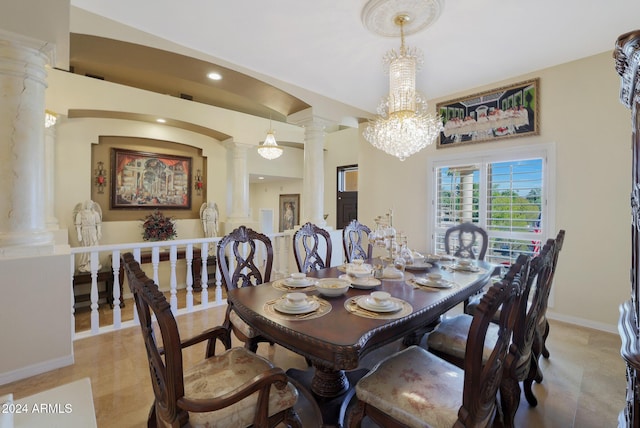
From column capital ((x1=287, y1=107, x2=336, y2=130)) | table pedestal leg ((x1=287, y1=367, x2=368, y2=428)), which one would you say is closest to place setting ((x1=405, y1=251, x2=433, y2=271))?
table pedestal leg ((x1=287, y1=367, x2=368, y2=428))

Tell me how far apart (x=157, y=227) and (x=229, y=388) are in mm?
4774

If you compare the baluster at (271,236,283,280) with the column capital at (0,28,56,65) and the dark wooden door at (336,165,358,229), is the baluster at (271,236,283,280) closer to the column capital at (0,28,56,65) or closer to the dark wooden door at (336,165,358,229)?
the column capital at (0,28,56,65)

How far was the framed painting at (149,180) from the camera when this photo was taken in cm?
510

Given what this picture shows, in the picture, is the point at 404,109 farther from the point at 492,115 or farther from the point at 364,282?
the point at 492,115

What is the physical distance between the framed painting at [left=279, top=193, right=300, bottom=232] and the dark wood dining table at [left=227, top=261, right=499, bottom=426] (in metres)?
6.25

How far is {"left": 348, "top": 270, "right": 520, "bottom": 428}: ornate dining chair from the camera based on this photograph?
3.44ft

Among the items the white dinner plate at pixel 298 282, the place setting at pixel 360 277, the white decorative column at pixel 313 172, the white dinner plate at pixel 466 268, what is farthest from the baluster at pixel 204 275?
the white dinner plate at pixel 466 268

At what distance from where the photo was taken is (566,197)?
320 centimetres

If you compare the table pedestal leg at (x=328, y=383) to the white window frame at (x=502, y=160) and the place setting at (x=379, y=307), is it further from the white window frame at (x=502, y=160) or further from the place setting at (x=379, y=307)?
the white window frame at (x=502, y=160)

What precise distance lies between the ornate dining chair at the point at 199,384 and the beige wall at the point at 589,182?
345cm

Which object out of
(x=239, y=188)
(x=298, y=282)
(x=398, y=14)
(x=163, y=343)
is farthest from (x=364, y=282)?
(x=239, y=188)

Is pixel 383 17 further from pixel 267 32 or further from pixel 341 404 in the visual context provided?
pixel 341 404

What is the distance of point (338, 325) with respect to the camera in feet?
4.43

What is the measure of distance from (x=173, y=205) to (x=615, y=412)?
20.7 ft
